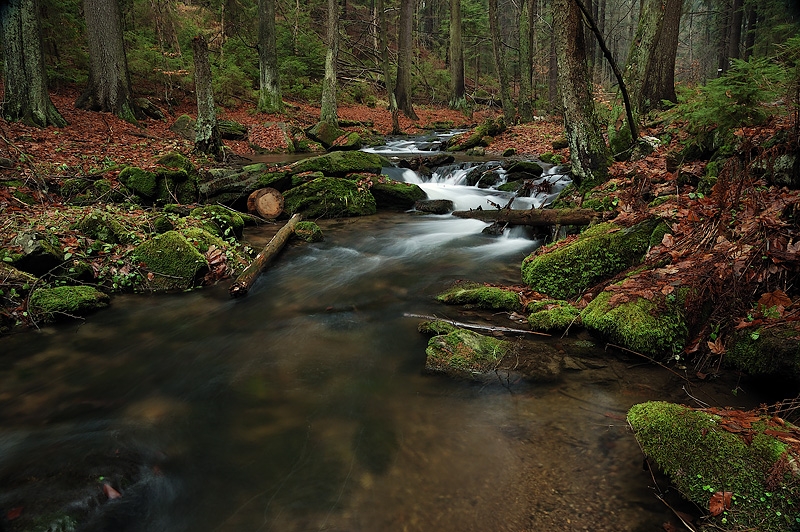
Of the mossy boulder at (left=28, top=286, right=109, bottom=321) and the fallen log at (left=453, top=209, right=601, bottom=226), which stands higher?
the fallen log at (left=453, top=209, right=601, bottom=226)

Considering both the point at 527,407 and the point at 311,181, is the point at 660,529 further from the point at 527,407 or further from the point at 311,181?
the point at 311,181

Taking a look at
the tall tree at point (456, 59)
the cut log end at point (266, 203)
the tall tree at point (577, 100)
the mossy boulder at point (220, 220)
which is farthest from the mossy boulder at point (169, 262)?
the tall tree at point (456, 59)

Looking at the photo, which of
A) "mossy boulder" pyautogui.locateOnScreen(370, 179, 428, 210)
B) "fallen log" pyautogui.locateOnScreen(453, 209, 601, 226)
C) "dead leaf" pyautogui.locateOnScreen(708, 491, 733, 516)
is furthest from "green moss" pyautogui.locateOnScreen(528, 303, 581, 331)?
"mossy boulder" pyautogui.locateOnScreen(370, 179, 428, 210)

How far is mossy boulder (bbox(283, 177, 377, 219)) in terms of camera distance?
10195mm

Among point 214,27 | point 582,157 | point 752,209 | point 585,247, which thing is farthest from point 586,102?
point 214,27

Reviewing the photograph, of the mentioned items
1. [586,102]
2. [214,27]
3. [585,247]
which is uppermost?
[214,27]

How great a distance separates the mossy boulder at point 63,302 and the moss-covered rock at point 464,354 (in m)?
4.42

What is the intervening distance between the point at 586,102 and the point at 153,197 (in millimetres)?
8199

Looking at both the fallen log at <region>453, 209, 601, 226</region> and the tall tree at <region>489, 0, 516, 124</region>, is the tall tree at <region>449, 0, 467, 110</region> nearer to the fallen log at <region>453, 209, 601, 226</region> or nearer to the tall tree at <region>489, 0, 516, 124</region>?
the tall tree at <region>489, 0, 516, 124</region>

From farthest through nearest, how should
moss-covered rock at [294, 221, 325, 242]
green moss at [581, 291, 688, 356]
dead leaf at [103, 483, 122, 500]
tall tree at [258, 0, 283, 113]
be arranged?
1. tall tree at [258, 0, 283, 113]
2. moss-covered rock at [294, 221, 325, 242]
3. green moss at [581, 291, 688, 356]
4. dead leaf at [103, 483, 122, 500]

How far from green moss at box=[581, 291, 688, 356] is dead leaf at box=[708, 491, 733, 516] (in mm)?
1772

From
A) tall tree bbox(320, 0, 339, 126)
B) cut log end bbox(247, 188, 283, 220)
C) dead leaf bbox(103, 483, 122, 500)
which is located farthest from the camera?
tall tree bbox(320, 0, 339, 126)

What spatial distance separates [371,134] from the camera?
1991cm

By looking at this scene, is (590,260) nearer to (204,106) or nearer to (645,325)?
(645,325)
